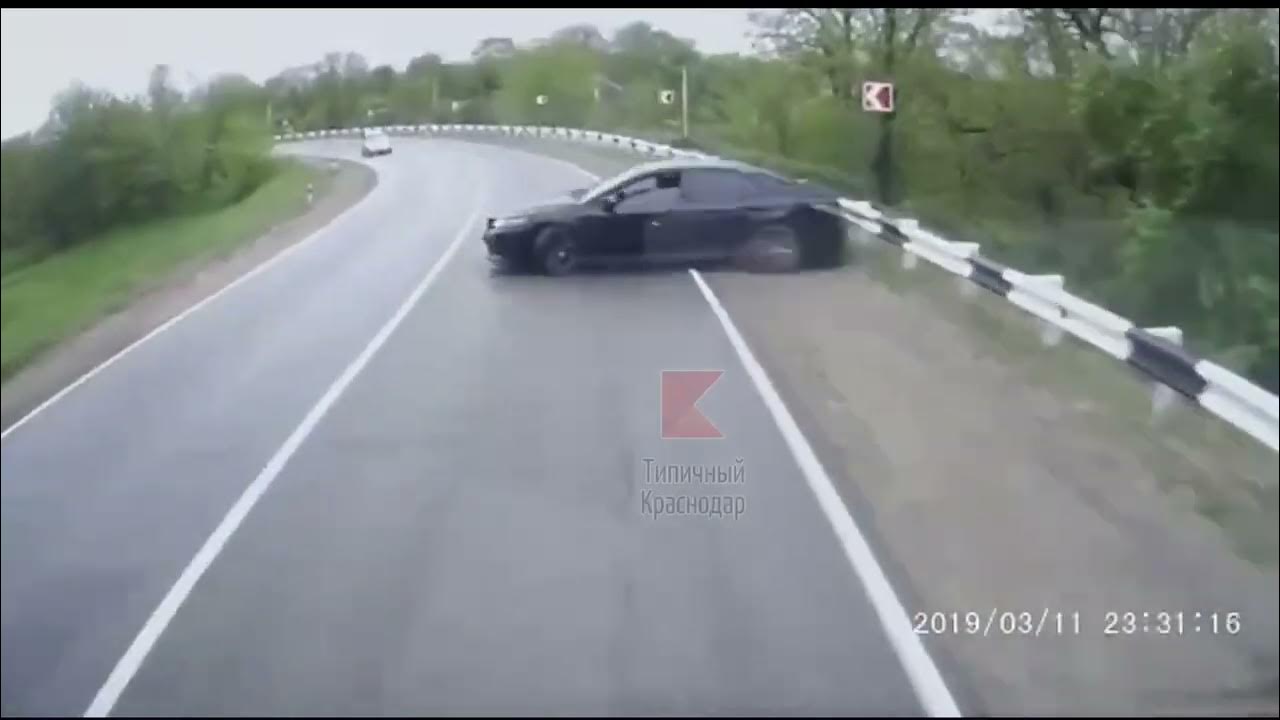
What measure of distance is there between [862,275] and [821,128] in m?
0.64

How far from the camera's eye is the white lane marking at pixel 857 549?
4.07 m

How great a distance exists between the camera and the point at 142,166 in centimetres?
531

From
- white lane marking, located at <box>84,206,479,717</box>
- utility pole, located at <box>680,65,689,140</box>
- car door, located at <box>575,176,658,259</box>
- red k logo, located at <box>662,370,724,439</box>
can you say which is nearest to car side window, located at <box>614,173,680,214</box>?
car door, located at <box>575,176,658,259</box>

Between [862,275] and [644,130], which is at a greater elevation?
[644,130]

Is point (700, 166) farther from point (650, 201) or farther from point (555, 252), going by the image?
point (555, 252)

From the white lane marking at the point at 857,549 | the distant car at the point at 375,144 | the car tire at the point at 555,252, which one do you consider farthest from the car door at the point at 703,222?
the distant car at the point at 375,144

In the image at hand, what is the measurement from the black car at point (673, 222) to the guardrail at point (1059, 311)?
0.19 metres

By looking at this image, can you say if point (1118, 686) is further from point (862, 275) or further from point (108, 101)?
point (108, 101)

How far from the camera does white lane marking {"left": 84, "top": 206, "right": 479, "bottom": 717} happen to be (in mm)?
4137

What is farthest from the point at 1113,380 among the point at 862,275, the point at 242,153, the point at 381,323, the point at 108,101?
the point at 108,101

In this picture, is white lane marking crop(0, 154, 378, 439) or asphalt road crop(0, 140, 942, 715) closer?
asphalt road crop(0, 140, 942, 715)

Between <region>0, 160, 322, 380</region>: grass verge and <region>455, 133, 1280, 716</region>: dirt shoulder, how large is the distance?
1.10 m

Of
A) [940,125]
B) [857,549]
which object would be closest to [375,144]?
[940,125]

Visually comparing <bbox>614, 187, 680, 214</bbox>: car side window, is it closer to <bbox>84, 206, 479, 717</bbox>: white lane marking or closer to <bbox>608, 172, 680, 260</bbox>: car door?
<bbox>608, 172, 680, 260</bbox>: car door
